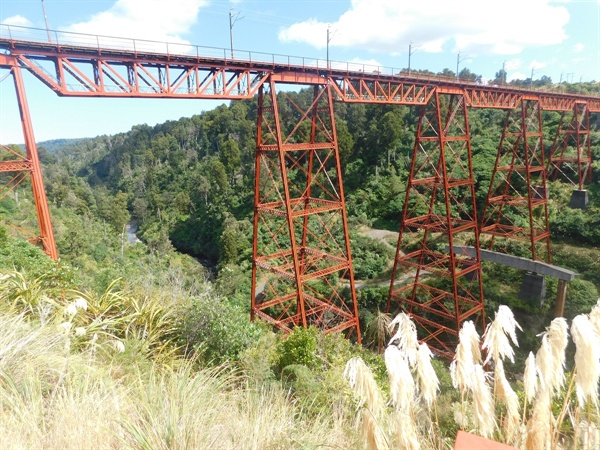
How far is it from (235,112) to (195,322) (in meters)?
44.9

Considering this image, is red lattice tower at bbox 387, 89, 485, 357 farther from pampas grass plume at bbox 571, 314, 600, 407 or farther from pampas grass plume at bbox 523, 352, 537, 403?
pampas grass plume at bbox 571, 314, 600, 407

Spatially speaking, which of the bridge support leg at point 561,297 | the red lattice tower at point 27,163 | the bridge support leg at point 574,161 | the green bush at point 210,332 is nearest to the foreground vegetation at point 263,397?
the green bush at point 210,332

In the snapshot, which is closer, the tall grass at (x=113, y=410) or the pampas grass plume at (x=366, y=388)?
the pampas grass plume at (x=366, y=388)

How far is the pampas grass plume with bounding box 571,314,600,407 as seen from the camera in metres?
1.49

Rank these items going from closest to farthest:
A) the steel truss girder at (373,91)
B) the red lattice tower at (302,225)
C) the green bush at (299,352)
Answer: the green bush at (299,352) < the red lattice tower at (302,225) < the steel truss girder at (373,91)

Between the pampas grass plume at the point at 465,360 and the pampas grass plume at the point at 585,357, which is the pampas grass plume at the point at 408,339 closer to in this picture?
the pampas grass plume at the point at 465,360

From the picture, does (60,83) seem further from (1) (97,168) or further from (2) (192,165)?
(1) (97,168)

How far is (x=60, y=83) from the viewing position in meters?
6.53

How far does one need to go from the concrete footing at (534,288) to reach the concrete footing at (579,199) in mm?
8536

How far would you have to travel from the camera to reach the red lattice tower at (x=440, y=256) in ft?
35.2

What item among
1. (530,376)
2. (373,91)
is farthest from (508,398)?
(373,91)

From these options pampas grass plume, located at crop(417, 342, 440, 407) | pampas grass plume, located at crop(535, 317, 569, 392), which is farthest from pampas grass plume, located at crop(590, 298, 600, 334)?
pampas grass plume, located at crop(417, 342, 440, 407)

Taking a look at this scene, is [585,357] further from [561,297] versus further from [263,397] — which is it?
[561,297]

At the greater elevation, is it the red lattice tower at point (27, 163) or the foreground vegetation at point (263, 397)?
the red lattice tower at point (27, 163)
